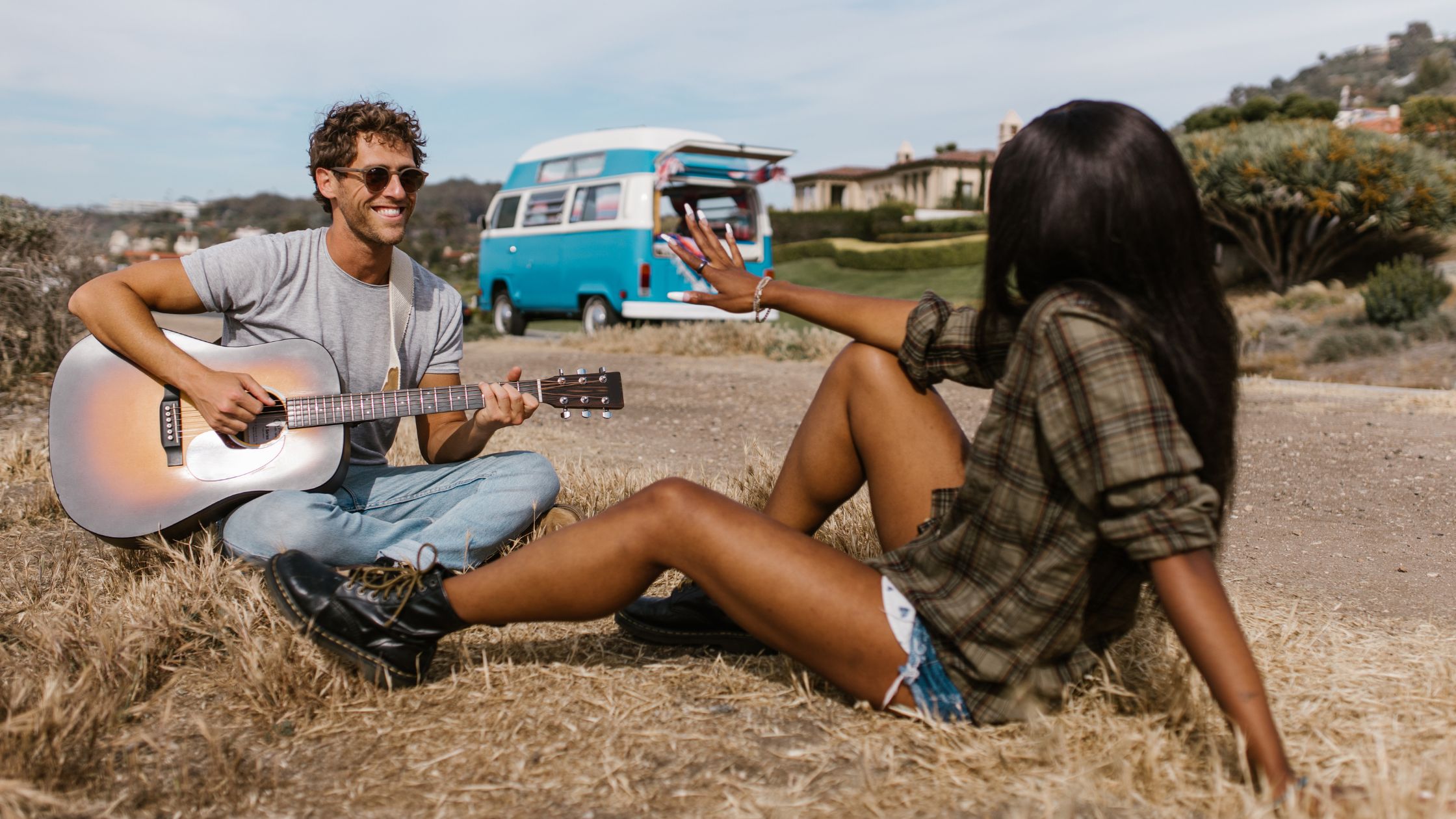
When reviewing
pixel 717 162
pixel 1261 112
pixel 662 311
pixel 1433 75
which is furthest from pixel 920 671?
pixel 1433 75

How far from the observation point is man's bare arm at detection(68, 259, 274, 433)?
3.07 metres

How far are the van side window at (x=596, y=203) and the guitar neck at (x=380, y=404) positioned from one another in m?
10.4

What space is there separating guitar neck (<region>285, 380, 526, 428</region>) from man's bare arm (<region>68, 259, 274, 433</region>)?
111mm

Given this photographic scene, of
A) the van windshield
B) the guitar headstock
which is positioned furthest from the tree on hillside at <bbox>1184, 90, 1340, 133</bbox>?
the guitar headstock

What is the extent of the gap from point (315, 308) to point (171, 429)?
546 mm

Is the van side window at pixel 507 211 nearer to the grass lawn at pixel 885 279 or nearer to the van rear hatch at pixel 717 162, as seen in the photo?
the van rear hatch at pixel 717 162

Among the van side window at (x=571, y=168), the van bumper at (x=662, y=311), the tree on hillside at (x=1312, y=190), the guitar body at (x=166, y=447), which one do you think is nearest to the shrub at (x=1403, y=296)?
the tree on hillside at (x=1312, y=190)

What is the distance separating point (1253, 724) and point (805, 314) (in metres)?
1.41

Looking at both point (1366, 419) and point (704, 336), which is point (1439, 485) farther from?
point (704, 336)

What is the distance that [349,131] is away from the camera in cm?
331

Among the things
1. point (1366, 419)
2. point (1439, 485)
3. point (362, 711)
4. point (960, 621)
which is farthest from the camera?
point (1366, 419)

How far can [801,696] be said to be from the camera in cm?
238

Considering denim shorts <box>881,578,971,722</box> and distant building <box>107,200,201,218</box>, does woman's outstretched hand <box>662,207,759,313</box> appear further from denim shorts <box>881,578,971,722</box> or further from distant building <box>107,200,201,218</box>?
distant building <box>107,200,201,218</box>

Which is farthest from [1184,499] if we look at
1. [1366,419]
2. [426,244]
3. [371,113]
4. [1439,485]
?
[426,244]
